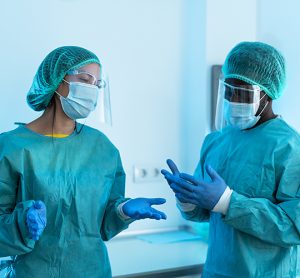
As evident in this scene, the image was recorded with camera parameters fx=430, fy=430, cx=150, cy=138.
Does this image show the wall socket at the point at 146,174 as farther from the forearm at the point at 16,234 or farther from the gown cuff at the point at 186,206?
the forearm at the point at 16,234

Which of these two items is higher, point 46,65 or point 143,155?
point 46,65

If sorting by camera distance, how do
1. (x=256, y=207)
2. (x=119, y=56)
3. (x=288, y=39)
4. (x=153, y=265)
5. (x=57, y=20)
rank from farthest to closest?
(x=288, y=39)
(x=119, y=56)
(x=57, y=20)
(x=153, y=265)
(x=256, y=207)

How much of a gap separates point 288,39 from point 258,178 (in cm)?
120

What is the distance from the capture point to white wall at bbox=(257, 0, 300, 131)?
2.25 metres

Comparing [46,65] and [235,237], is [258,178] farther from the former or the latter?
[46,65]

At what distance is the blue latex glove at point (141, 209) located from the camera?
130 cm

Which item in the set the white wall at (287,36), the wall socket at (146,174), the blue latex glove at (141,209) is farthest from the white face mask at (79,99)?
the white wall at (287,36)

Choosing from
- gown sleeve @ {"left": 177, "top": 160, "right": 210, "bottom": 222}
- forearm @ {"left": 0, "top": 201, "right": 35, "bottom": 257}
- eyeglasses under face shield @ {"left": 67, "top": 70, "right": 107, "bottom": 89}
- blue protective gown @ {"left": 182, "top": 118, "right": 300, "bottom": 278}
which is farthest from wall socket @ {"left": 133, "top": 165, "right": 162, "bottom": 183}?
forearm @ {"left": 0, "top": 201, "right": 35, "bottom": 257}

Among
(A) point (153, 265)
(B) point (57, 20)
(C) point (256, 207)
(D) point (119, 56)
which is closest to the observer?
(C) point (256, 207)

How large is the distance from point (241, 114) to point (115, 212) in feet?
1.69

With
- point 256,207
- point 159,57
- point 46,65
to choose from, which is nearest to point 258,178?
point 256,207

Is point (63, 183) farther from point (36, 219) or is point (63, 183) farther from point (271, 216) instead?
point (271, 216)

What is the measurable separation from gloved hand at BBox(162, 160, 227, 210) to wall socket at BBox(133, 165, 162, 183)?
33.6 inches

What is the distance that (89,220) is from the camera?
4.42 feet
